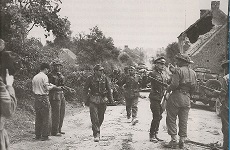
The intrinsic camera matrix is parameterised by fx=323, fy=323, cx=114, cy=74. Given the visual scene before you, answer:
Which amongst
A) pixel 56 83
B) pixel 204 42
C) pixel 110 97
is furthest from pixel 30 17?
pixel 204 42

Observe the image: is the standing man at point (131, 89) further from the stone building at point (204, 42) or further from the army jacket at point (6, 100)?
the army jacket at point (6, 100)

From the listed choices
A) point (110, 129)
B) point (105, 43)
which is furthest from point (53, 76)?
point (105, 43)

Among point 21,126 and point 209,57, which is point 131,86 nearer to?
point 21,126

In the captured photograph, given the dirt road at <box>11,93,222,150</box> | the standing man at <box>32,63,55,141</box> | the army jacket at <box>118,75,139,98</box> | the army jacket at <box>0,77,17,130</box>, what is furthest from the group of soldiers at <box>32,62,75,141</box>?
the army jacket at <box>0,77,17,130</box>

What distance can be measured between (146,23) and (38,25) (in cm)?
231

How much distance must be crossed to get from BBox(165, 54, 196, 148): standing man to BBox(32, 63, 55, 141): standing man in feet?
8.01

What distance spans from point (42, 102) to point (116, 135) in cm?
180

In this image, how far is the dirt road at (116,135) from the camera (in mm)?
6098

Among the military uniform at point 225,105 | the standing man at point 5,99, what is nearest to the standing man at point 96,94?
the military uniform at point 225,105

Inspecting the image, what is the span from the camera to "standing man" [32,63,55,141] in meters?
6.49

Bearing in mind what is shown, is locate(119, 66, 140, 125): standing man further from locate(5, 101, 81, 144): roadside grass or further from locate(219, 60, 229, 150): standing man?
locate(219, 60, 229, 150): standing man

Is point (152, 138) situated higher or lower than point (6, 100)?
lower

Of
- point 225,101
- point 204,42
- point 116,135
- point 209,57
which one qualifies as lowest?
point 116,135

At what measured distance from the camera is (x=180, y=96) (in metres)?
6.05
